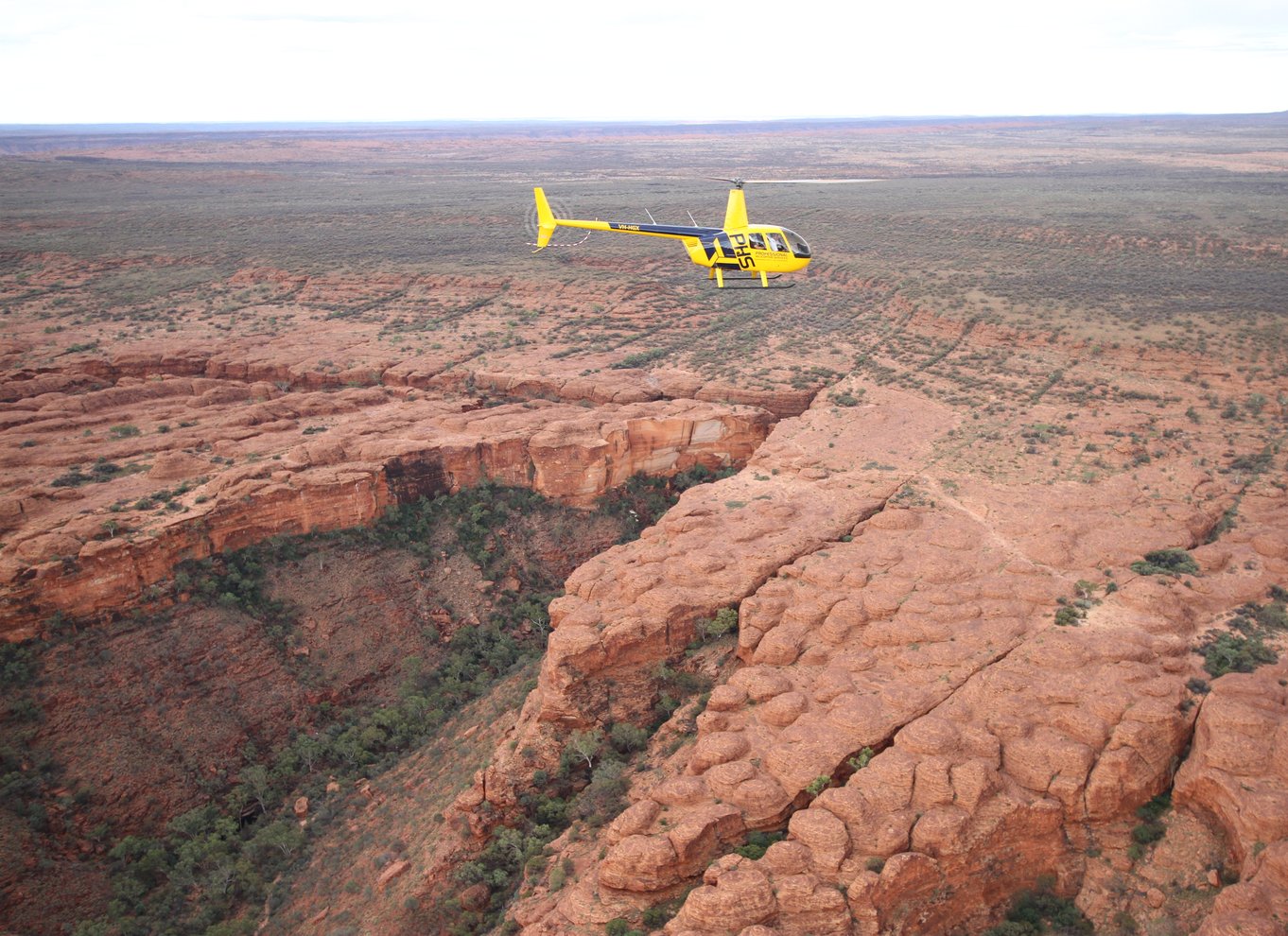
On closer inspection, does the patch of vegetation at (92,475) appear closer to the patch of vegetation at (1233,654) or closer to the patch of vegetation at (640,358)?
the patch of vegetation at (640,358)

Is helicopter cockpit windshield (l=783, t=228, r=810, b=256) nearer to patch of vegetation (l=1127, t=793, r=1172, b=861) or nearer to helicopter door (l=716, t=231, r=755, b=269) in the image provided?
helicopter door (l=716, t=231, r=755, b=269)

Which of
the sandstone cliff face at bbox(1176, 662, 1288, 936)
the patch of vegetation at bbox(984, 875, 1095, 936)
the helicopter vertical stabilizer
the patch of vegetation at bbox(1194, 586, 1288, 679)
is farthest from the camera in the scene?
the helicopter vertical stabilizer

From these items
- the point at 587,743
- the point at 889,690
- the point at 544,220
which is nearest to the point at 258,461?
the point at 587,743

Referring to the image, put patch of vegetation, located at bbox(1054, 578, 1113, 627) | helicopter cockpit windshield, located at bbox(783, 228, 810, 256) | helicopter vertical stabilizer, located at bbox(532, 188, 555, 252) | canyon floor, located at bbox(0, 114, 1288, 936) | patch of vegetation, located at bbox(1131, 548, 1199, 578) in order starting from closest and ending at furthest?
canyon floor, located at bbox(0, 114, 1288, 936) < patch of vegetation, located at bbox(1054, 578, 1113, 627) < patch of vegetation, located at bbox(1131, 548, 1199, 578) < helicopter cockpit windshield, located at bbox(783, 228, 810, 256) < helicopter vertical stabilizer, located at bbox(532, 188, 555, 252)

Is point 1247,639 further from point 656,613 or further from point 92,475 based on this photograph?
point 92,475

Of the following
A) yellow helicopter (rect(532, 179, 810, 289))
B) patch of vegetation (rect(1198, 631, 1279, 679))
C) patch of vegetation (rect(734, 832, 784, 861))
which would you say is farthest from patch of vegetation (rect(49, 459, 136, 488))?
patch of vegetation (rect(1198, 631, 1279, 679))

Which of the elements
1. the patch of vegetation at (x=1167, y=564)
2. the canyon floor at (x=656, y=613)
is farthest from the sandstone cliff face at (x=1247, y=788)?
the patch of vegetation at (x=1167, y=564)
